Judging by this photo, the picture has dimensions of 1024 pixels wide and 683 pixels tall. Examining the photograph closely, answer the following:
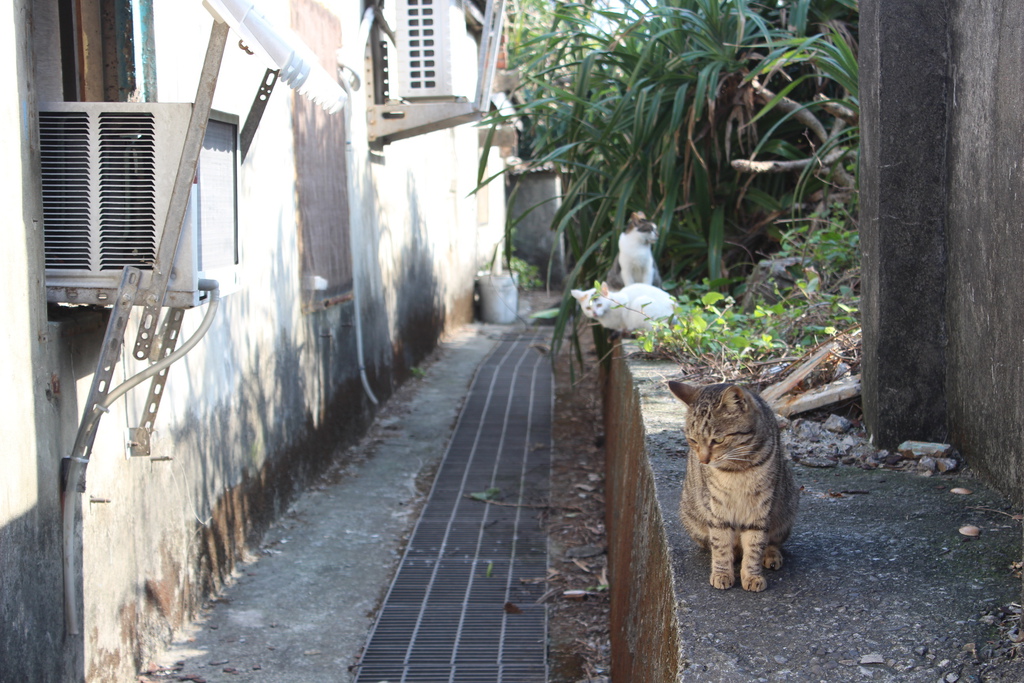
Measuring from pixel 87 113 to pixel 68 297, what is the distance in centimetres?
54

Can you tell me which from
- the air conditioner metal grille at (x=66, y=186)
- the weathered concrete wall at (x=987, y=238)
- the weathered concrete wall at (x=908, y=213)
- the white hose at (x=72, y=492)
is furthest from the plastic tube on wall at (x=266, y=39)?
the weathered concrete wall at (x=987, y=238)

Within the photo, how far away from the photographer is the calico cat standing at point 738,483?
1.95 m

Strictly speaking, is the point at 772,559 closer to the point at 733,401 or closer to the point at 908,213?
the point at 733,401

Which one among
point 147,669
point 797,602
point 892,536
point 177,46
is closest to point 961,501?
point 892,536

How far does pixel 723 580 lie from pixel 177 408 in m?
2.37

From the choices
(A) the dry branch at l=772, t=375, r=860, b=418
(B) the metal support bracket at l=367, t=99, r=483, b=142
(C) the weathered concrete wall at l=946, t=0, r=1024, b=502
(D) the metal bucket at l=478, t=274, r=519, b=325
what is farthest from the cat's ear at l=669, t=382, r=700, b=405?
(D) the metal bucket at l=478, t=274, r=519, b=325

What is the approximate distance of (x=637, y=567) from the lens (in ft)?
8.80

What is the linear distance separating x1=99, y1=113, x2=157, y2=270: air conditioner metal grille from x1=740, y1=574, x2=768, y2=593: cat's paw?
1.86m

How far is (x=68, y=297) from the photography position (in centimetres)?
267

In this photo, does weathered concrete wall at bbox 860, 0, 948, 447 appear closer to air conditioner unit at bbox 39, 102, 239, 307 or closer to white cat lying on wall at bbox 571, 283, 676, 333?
white cat lying on wall at bbox 571, 283, 676, 333

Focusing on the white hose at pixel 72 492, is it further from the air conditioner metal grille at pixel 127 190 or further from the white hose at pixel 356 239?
the white hose at pixel 356 239

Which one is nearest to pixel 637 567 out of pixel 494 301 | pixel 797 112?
pixel 797 112

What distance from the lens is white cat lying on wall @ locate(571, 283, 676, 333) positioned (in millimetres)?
4598

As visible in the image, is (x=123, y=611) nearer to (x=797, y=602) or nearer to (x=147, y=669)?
(x=147, y=669)
